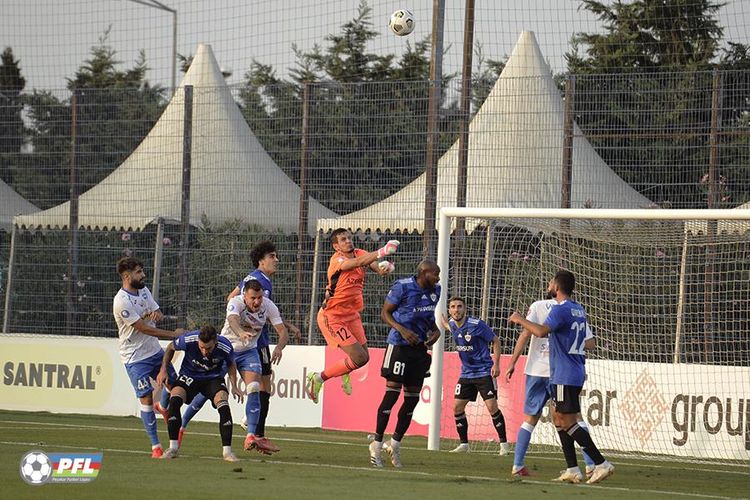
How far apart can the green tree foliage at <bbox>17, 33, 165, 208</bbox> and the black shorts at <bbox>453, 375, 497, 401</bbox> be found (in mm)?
8056

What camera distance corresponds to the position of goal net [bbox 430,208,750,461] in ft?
55.8

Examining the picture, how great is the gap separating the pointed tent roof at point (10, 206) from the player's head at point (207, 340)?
34.2 feet

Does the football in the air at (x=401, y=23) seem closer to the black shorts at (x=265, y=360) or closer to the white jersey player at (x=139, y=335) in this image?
the black shorts at (x=265, y=360)

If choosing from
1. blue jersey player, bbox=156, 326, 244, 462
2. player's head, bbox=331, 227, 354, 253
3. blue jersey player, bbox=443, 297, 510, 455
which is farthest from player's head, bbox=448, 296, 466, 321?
blue jersey player, bbox=156, 326, 244, 462

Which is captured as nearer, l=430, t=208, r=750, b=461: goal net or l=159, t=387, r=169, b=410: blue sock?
l=159, t=387, r=169, b=410: blue sock

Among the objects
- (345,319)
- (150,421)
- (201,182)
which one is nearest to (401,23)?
(201,182)

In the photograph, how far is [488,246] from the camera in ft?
61.0

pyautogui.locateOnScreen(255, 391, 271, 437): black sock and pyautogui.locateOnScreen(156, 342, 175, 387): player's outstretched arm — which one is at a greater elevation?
pyautogui.locateOnScreen(156, 342, 175, 387): player's outstretched arm

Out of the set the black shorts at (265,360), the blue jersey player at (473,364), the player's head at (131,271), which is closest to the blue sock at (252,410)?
the black shorts at (265,360)

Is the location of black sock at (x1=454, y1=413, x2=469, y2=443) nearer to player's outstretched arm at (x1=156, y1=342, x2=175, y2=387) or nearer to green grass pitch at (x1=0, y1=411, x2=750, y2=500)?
green grass pitch at (x1=0, y1=411, x2=750, y2=500)

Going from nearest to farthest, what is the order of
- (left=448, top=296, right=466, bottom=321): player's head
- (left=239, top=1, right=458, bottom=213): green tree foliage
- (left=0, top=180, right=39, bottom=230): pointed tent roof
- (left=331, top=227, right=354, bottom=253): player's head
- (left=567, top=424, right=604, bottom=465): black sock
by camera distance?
(left=567, top=424, right=604, bottom=465): black sock < (left=331, top=227, right=354, bottom=253): player's head < (left=448, top=296, right=466, bottom=321): player's head < (left=239, top=1, right=458, bottom=213): green tree foliage < (left=0, top=180, right=39, bottom=230): pointed tent roof

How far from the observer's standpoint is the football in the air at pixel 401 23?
19875mm

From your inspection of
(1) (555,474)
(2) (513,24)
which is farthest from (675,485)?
(2) (513,24)

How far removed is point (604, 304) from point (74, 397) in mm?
8630
